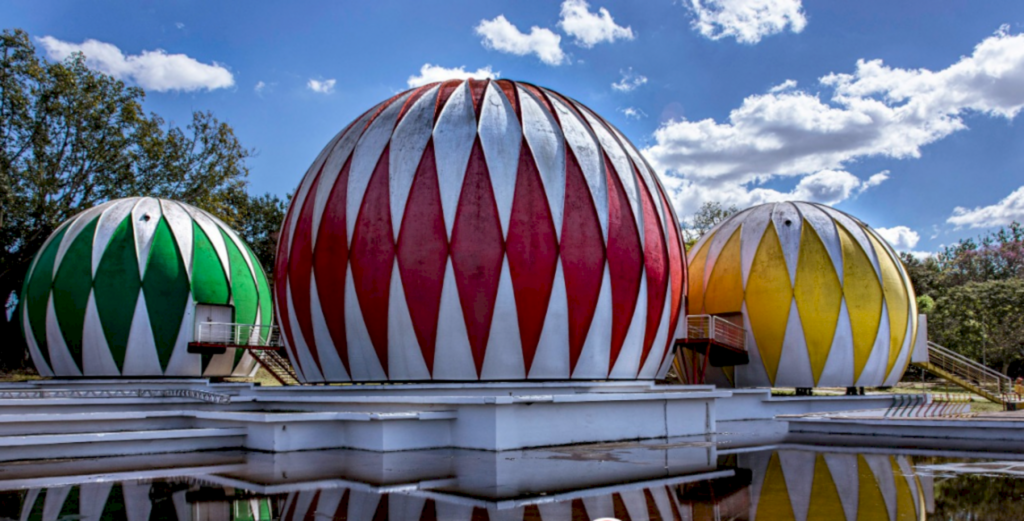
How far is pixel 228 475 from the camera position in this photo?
9.61 meters

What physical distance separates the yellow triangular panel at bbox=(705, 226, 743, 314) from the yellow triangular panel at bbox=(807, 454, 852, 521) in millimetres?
13489

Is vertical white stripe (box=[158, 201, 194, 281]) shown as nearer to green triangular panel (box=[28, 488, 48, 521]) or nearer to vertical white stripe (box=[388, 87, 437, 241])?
vertical white stripe (box=[388, 87, 437, 241])

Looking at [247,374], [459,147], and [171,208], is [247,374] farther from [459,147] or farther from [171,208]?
[459,147]

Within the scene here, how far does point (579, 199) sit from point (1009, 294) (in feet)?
125

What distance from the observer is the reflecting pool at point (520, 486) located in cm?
706

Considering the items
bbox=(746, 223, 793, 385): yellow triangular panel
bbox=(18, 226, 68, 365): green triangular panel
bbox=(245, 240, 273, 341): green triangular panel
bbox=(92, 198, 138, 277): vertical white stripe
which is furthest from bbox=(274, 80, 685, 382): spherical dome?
bbox=(18, 226, 68, 365): green triangular panel

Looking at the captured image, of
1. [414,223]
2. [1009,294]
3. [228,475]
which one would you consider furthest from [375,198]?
[1009,294]

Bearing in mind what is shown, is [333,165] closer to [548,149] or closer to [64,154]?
[548,149]

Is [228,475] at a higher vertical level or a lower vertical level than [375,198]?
lower

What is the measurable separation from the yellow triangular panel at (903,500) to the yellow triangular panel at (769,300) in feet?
41.9

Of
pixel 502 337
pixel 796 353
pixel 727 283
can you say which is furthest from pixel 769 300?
pixel 502 337

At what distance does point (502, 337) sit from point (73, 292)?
14445 mm

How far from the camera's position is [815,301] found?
890 inches

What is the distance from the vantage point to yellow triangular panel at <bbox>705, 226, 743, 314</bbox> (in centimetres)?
2356
